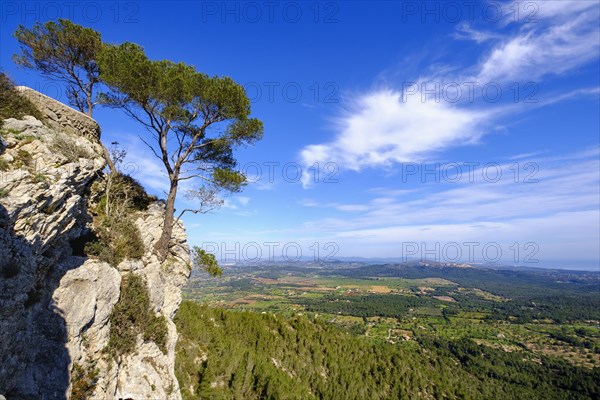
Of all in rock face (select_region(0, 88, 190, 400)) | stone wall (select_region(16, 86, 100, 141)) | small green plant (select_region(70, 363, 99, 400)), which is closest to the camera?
rock face (select_region(0, 88, 190, 400))

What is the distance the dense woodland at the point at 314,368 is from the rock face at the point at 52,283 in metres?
6.46

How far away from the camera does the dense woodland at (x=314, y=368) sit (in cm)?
1902

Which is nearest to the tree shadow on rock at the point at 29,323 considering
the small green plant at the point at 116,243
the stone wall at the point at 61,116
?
the small green plant at the point at 116,243

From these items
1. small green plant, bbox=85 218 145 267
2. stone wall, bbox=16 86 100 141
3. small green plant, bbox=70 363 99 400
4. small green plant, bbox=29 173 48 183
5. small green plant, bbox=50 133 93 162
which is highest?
stone wall, bbox=16 86 100 141

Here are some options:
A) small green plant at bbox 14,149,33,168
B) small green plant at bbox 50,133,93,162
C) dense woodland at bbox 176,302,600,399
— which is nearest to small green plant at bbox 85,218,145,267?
small green plant at bbox 50,133,93,162

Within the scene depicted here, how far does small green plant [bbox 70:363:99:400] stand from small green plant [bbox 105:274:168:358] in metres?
0.82

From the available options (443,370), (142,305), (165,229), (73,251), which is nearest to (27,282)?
(73,251)

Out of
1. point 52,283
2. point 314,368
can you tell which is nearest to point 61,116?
point 52,283

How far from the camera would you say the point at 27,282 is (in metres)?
7.37

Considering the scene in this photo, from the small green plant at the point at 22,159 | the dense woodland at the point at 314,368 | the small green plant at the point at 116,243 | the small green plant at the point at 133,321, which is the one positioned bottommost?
the dense woodland at the point at 314,368

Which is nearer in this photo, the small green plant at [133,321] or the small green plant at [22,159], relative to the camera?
the small green plant at [22,159]

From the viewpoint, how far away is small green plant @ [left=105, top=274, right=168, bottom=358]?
10273 millimetres

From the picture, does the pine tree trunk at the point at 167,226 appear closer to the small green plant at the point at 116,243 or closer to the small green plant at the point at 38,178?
the small green plant at the point at 116,243

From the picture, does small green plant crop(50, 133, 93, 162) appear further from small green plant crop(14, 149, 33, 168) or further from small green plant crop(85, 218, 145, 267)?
small green plant crop(85, 218, 145, 267)
